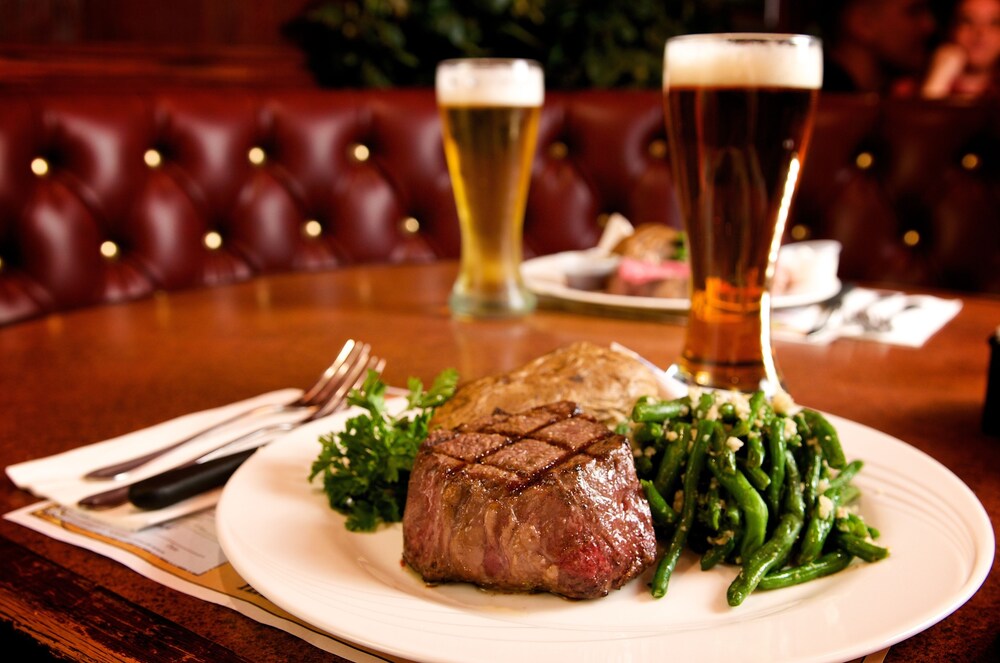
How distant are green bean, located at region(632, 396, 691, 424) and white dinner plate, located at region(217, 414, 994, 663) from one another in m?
0.16

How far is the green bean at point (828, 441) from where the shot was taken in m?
1.05

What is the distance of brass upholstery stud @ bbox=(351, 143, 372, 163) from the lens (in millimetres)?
3289

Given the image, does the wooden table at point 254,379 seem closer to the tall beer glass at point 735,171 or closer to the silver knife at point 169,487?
the silver knife at point 169,487

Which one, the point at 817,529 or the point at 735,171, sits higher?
the point at 735,171

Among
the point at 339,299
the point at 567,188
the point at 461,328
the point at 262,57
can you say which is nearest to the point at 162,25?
the point at 262,57

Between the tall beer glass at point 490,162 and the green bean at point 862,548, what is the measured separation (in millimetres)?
1240

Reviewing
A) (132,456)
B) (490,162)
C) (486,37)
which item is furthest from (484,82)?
(486,37)

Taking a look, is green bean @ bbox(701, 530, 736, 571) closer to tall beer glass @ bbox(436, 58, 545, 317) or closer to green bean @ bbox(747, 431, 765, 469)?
green bean @ bbox(747, 431, 765, 469)

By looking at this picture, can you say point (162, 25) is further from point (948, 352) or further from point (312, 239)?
point (948, 352)

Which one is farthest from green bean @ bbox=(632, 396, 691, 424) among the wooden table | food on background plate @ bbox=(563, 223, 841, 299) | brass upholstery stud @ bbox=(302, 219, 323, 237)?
brass upholstery stud @ bbox=(302, 219, 323, 237)

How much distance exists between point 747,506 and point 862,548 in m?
0.11

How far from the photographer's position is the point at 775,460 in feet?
3.35

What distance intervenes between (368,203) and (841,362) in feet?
6.41

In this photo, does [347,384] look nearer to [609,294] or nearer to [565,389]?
[565,389]
